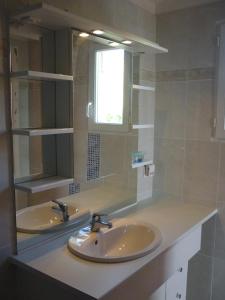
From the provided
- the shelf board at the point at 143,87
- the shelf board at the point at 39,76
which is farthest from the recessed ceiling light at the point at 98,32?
the shelf board at the point at 143,87

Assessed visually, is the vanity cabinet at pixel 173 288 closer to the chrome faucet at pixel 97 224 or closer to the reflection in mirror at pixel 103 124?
the chrome faucet at pixel 97 224

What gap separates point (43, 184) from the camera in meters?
1.49

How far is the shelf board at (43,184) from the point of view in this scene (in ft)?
4.65

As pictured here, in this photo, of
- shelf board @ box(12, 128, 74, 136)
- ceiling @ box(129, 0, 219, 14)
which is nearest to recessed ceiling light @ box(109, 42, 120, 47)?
ceiling @ box(129, 0, 219, 14)

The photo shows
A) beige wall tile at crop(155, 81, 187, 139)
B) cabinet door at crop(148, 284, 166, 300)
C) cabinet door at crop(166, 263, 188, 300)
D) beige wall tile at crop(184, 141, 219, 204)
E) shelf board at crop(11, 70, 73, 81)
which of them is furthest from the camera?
beige wall tile at crop(155, 81, 187, 139)

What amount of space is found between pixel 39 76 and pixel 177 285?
1413 mm

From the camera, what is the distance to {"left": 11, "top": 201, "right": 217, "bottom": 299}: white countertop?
122 centimetres

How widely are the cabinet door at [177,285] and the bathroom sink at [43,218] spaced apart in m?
0.63

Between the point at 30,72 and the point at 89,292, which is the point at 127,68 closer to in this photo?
the point at 30,72

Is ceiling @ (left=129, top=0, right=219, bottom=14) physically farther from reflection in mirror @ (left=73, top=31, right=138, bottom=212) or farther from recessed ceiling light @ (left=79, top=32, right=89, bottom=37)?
recessed ceiling light @ (left=79, top=32, right=89, bottom=37)

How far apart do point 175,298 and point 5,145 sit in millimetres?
1313

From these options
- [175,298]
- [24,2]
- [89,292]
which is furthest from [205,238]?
[24,2]

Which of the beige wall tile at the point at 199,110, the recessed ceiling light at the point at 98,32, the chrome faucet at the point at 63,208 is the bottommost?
the chrome faucet at the point at 63,208

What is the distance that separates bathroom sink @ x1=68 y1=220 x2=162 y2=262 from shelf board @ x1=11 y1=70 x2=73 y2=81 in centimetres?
81
